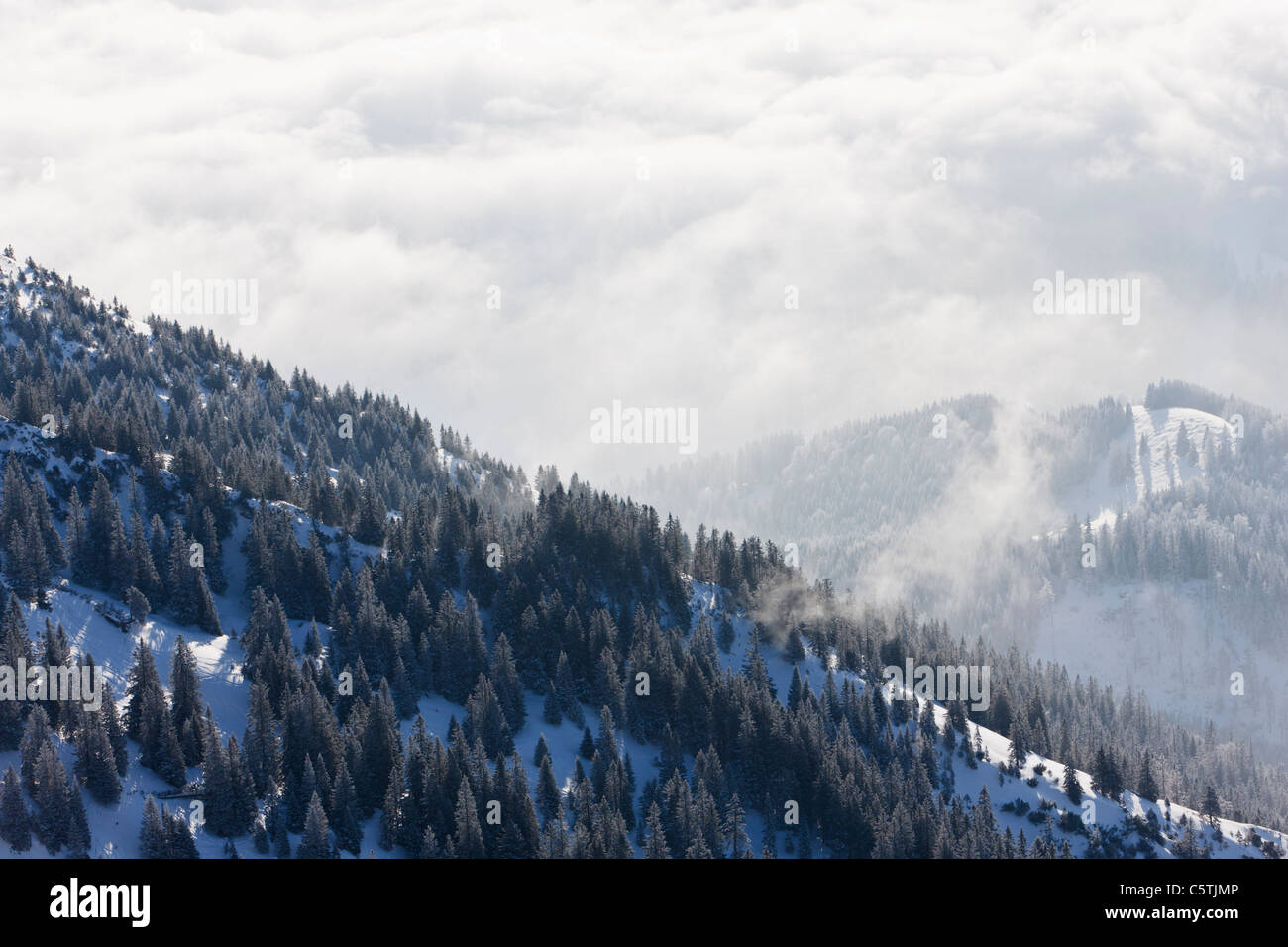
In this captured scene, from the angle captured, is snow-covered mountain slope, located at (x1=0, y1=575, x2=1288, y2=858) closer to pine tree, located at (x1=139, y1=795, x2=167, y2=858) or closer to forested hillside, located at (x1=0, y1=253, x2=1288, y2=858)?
forested hillside, located at (x1=0, y1=253, x2=1288, y2=858)

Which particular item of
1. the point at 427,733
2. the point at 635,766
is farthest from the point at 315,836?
the point at 635,766

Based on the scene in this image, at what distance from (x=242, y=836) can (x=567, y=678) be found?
5654 centimetres

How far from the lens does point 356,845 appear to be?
133 meters

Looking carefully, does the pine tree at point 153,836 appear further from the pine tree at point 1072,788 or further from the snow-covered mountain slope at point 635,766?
the pine tree at point 1072,788

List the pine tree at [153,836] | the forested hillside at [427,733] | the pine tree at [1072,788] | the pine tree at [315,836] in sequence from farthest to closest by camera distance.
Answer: the pine tree at [1072,788], the forested hillside at [427,733], the pine tree at [315,836], the pine tree at [153,836]

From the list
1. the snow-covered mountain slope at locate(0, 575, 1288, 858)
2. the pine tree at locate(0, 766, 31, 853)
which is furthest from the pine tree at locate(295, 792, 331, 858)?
the pine tree at locate(0, 766, 31, 853)

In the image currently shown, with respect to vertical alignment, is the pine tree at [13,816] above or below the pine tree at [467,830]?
above

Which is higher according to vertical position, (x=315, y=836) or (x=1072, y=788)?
(x=315, y=836)

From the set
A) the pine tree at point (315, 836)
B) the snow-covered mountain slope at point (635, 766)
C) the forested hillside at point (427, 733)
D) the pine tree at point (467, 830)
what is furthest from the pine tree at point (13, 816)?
the pine tree at point (467, 830)

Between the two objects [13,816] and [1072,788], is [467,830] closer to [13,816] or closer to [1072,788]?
[13,816]

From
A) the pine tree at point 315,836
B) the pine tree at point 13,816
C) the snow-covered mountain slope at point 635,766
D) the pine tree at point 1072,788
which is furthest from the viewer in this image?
the pine tree at point 1072,788
